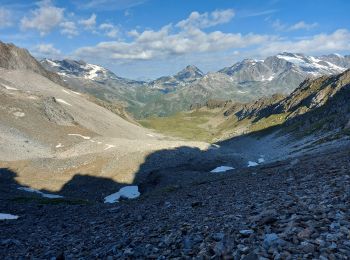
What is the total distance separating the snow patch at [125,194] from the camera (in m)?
69.5

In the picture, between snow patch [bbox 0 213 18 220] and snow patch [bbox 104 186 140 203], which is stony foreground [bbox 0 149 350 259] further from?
snow patch [bbox 104 186 140 203]

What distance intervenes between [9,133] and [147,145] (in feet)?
139

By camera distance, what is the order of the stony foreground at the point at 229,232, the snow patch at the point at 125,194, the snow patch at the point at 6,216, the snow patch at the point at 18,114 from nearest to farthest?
the stony foreground at the point at 229,232 → the snow patch at the point at 6,216 → the snow patch at the point at 125,194 → the snow patch at the point at 18,114

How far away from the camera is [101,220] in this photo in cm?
3012

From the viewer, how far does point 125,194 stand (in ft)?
238

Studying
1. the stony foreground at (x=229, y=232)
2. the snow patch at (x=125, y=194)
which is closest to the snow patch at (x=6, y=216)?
the stony foreground at (x=229, y=232)

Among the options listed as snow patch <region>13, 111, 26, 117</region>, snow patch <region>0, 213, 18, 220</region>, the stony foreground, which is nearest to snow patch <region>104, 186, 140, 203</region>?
snow patch <region>0, 213, 18, 220</region>

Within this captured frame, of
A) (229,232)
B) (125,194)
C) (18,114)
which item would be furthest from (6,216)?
(18,114)

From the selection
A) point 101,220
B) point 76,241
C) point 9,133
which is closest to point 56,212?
→ point 101,220

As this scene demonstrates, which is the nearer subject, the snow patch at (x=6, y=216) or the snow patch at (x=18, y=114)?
the snow patch at (x=6, y=216)

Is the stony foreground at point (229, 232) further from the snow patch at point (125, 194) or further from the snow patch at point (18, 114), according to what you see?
the snow patch at point (18, 114)

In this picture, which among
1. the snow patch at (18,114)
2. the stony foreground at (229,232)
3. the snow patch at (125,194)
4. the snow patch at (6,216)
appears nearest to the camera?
the stony foreground at (229,232)

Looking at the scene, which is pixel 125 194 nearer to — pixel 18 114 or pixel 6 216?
pixel 6 216

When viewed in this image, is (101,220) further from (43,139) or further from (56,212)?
(43,139)
